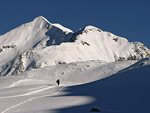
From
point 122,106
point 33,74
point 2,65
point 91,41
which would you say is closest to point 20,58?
point 2,65

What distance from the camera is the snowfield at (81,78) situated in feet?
54.2

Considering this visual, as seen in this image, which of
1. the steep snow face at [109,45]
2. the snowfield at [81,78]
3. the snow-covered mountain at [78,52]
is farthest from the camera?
the steep snow face at [109,45]

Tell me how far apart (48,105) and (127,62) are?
5520 centimetres

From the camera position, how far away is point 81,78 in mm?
66062

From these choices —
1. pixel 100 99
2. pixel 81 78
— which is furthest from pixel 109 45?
pixel 100 99

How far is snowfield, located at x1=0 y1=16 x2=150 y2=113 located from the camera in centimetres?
1653

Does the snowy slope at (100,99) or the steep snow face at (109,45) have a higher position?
the steep snow face at (109,45)

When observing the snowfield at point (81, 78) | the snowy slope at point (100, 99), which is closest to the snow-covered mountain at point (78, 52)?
the snowfield at point (81, 78)

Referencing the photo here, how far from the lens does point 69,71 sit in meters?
70.8

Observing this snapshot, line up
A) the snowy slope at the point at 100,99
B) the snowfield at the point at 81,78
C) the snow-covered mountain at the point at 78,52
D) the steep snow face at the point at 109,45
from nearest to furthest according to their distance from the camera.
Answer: the snowy slope at the point at 100,99 < the snowfield at the point at 81,78 < the snow-covered mountain at the point at 78,52 < the steep snow face at the point at 109,45

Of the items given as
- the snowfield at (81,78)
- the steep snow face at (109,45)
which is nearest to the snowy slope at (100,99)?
the snowfield at (81,78)

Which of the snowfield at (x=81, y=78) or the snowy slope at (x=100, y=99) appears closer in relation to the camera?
the snowy slope at (x=100, y=99)

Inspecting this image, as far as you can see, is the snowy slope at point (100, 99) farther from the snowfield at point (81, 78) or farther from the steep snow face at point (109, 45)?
the steep snow face at point (109, 45)

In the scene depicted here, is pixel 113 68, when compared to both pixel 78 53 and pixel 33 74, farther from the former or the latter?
pixel 78 53
